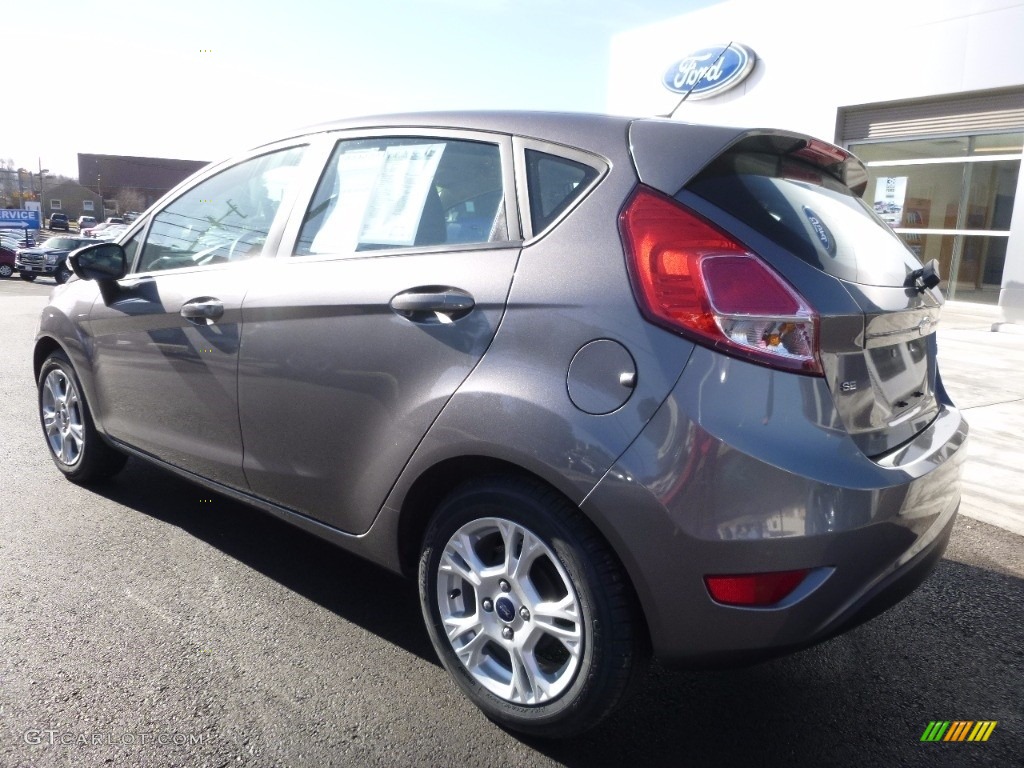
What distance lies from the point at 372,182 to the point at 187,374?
108 cm

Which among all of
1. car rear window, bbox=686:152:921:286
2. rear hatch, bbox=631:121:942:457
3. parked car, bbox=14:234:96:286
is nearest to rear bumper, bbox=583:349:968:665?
rear hatch, bbox=631:121:942:457

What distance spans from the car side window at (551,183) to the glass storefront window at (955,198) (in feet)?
41.9

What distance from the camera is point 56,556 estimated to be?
347 centimetres

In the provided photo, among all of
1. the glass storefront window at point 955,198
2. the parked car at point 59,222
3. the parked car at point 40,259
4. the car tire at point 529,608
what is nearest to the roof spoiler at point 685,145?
the car tire at point 529,608

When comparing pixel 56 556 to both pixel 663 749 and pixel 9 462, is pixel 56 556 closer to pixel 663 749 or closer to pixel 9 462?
Answer: pixel 9 462

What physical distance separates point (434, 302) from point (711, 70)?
15330 mm

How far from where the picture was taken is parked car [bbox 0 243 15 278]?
29641mm

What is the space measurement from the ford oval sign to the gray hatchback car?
1410 cm

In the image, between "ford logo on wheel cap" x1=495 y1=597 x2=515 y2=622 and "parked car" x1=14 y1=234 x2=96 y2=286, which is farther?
"parked car" x1=14 y1=234 x2=96 y2=286

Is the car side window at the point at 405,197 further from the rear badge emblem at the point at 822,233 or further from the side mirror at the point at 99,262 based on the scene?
the side mirror at the point at 99,262

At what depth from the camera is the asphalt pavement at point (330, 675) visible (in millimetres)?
2314

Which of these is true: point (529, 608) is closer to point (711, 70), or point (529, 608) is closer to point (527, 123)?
point (527, 123)

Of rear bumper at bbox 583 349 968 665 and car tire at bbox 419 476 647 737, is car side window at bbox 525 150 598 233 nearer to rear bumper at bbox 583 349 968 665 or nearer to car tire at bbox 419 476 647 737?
rear bumper at bbox 583 349 968 665

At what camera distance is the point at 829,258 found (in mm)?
2182
